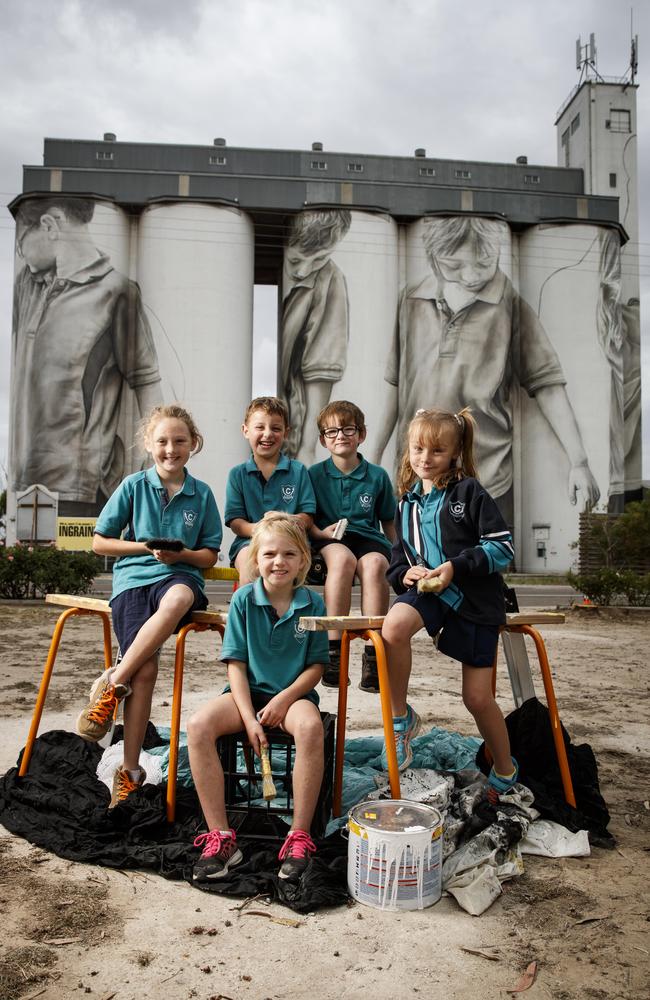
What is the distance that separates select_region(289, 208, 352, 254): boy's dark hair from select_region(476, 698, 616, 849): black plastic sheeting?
86.3 ft

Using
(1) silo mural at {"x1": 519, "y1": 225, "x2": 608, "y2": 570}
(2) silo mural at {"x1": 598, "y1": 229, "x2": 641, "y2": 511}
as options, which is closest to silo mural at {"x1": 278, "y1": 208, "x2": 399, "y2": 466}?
(1) silo mural at {"x1": 519, "y1": 225, "x2": 608, "y2": 570}

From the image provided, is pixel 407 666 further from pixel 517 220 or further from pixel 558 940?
pixel 517 220

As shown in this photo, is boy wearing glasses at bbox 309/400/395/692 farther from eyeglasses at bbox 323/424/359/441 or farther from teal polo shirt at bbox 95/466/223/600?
teal polo shirt at bbox 95/466/223/600

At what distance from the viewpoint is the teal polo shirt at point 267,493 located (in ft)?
12.5

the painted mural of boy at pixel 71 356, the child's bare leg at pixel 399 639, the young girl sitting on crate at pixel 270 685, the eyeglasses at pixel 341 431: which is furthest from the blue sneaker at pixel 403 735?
the painted mural of boy at pixel 71 356

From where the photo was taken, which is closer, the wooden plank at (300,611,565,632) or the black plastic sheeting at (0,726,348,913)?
the black plastic sheeting at (0,726,348,913)

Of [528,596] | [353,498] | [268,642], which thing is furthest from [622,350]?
[268,642]

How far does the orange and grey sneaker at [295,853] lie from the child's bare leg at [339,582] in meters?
1.03

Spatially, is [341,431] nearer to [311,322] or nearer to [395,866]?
[395,866]

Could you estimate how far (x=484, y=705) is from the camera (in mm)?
3084

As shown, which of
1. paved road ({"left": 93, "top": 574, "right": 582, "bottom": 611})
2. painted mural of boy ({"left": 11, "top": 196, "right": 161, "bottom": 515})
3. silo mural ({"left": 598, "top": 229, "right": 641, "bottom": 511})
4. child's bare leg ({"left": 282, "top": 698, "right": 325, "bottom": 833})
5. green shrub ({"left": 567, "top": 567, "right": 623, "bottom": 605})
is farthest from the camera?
silo mural ({"left": 598, "top": 229, "right": 641, "bottom": 511})

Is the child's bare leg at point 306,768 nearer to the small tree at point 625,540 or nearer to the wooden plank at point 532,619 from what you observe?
the wooden plank at point 532,619

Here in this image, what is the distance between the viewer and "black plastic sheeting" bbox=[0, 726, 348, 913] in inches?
100

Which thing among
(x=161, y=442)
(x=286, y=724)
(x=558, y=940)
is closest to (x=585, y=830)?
(x=558, y=940)
